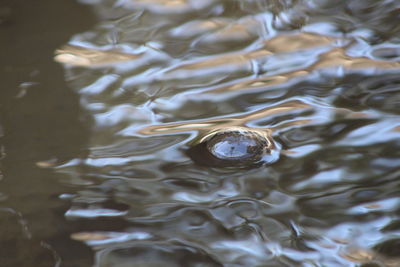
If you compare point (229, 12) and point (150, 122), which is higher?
point (229, 12)

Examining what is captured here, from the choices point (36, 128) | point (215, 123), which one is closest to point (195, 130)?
point (215, 123)

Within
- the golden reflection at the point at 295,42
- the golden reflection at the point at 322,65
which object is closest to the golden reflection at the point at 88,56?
the golden reflection at the point at 322,65

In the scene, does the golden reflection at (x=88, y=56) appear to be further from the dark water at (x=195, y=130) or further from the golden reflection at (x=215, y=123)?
the golden reflection at (x=215, y=123)

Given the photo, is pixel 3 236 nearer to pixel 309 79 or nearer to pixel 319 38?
pixel 309 79

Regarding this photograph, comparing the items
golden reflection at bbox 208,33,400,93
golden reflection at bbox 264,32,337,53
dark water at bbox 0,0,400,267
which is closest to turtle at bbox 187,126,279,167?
dark water at bbox 0,0,400,267

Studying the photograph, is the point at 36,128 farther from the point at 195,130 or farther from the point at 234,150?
the point at 234,150

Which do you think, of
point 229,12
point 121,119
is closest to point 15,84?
point 121,119
